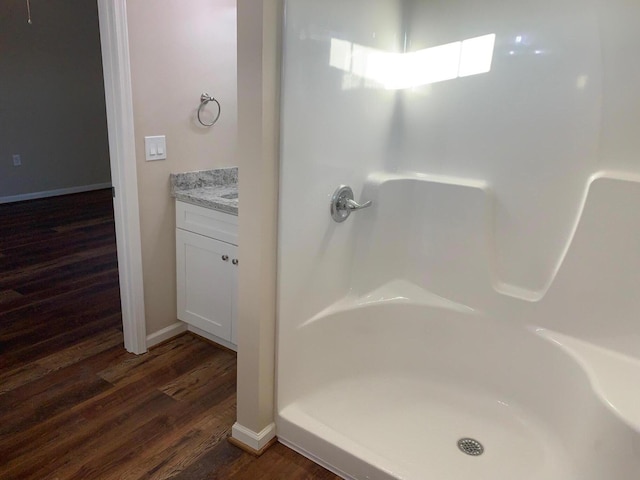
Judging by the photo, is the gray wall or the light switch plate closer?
the light switch plate

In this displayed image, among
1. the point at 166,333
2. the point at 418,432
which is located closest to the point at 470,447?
the point at 418,432

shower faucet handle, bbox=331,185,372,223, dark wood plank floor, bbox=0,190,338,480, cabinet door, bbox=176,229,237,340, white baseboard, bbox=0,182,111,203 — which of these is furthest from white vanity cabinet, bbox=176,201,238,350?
white baseboard, bbox=0,182,111,203

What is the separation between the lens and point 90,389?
2.18 meters

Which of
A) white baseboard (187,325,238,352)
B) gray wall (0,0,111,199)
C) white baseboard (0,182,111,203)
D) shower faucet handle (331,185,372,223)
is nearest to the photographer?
shower faucet handle (331,185,372,223)

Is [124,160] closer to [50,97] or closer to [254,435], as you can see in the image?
[254,435]

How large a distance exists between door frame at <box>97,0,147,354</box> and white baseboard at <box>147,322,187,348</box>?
58mm

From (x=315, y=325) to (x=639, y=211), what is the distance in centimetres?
131

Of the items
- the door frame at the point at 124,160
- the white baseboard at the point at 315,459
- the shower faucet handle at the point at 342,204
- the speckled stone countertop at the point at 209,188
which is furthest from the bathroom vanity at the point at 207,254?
the white baseboard at the point at 315,459

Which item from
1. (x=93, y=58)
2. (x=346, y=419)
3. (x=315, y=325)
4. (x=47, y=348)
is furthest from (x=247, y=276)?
(x=93, y=58)

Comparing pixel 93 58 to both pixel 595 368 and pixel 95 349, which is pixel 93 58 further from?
pixel 595 368

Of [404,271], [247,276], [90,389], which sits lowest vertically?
[90,389]

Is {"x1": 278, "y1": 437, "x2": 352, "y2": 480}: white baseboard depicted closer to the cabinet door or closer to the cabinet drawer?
the cabinet door

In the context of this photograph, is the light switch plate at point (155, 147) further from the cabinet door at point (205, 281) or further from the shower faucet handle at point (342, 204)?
the shower faucet handle at point (342, 204)

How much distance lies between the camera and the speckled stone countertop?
2.32 metres
